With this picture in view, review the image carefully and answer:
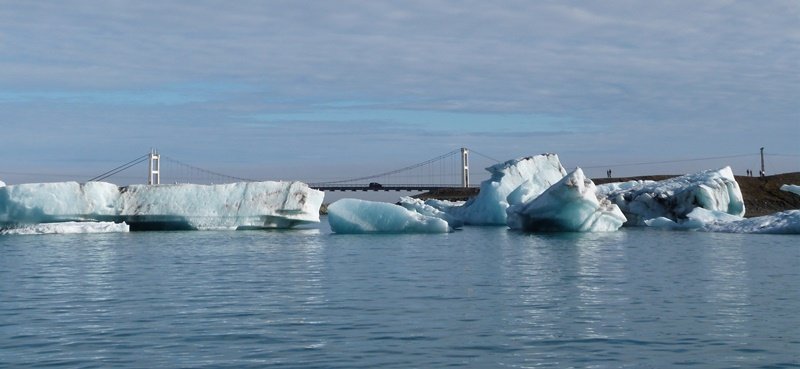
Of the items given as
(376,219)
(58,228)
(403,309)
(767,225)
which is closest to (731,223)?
(767,225)

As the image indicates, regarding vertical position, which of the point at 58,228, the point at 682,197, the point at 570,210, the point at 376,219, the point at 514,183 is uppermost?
the point at 514,183

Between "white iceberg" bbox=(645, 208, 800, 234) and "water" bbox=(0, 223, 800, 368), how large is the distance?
8487mm

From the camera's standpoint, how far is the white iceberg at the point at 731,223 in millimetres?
30859

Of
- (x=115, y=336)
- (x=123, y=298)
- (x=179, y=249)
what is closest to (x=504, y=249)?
(x=179, y=249)

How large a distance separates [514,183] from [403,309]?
29.1m

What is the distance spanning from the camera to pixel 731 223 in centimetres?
3294

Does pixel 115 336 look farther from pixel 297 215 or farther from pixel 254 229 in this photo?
pixel 254 229

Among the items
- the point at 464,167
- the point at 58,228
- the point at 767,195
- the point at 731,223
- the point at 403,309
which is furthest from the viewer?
the point at 464,167

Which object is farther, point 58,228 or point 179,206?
point 179,206

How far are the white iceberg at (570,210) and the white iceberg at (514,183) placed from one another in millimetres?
3420

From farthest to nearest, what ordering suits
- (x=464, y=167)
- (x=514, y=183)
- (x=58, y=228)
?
(x=464, y=167)
(x=514, y=183)
(x=58, y=228)

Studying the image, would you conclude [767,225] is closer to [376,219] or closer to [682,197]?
[682,197]

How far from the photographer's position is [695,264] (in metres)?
19.2

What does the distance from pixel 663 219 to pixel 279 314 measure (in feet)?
90.6
